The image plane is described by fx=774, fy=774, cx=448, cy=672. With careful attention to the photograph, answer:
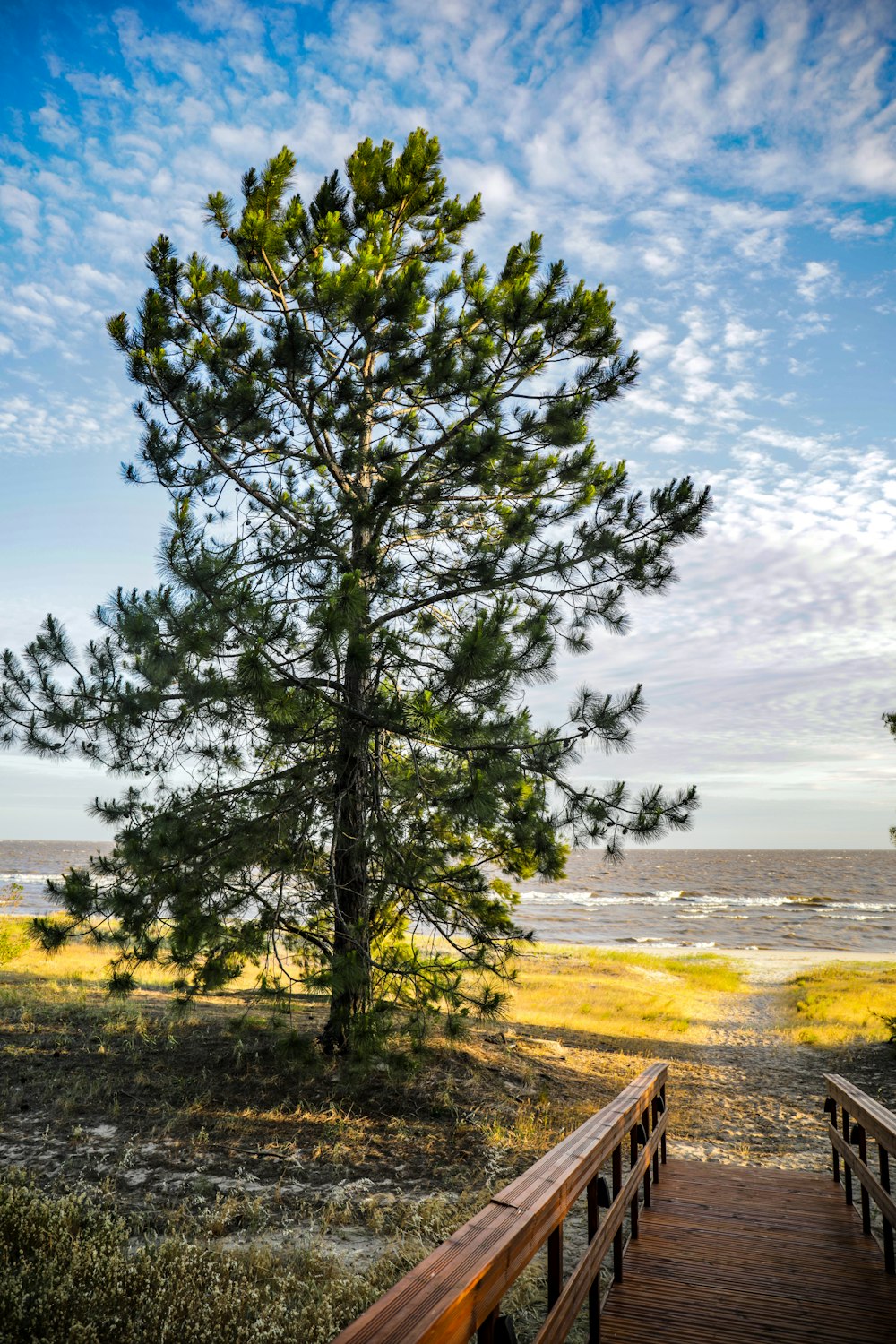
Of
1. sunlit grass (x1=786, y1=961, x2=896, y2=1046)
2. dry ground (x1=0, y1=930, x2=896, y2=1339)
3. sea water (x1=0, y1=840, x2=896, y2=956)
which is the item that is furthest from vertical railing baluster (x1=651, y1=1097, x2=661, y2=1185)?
sunlit grass (x1=786, y1=961, x2=896, y2=1046)

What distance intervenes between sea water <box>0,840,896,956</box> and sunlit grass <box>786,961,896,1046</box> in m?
5.93

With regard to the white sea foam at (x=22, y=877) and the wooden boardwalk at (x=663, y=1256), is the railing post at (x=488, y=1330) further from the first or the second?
the white sea foam at (x=22, y=877)

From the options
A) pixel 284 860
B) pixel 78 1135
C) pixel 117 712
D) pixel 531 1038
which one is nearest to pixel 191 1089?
pixel 78 1135

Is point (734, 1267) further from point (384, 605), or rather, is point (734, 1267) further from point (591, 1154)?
point (384, 605)

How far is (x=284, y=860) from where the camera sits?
6938 millimetres

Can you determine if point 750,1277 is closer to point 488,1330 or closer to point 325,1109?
point 488,1330

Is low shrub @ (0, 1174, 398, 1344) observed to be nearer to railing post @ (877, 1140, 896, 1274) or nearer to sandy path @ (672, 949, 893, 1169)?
railing post @ (877, 1140, 896, 1274)

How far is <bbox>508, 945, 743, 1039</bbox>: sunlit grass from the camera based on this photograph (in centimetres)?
1516

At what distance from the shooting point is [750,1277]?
11.3ft

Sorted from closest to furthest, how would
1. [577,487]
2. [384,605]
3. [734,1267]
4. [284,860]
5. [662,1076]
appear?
[734,1267] < [662,1076] < [284,860] < [384,605] < [577,487]

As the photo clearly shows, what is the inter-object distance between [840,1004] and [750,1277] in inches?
668

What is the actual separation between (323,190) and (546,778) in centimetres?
637

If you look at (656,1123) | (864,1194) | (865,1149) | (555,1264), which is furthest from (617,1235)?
(656,1123)

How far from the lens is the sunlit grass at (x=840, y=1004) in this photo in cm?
1435
